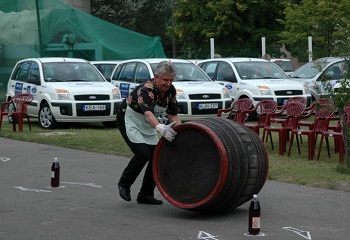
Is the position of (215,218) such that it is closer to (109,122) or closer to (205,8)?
(109,122)

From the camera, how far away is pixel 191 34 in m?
45.6

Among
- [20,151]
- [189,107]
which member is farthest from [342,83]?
[189,107]

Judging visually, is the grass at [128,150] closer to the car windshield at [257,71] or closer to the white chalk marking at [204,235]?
the white chalk marking at [204,235]

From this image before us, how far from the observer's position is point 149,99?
980cm

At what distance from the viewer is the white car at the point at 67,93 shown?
2078 centimetres

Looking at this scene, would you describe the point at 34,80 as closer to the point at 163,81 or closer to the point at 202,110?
the point at 202,110

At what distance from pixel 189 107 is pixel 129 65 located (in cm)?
292

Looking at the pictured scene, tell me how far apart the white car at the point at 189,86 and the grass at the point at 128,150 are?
1.56 meters

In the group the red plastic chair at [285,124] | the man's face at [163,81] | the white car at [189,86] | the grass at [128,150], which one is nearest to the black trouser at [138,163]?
the man's face at [163,81]

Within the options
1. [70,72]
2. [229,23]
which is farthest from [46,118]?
[229,23]

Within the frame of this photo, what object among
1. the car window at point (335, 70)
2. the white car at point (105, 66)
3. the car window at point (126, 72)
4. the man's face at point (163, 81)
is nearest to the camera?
the man's face at point (163, 81)

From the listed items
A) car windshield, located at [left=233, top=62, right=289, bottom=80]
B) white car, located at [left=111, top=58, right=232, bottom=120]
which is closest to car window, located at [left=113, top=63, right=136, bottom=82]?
white car, located at [left=111, top=58, right=232, bottom=120]

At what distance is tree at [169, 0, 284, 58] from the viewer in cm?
4322

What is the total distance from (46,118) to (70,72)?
1.46 metres
